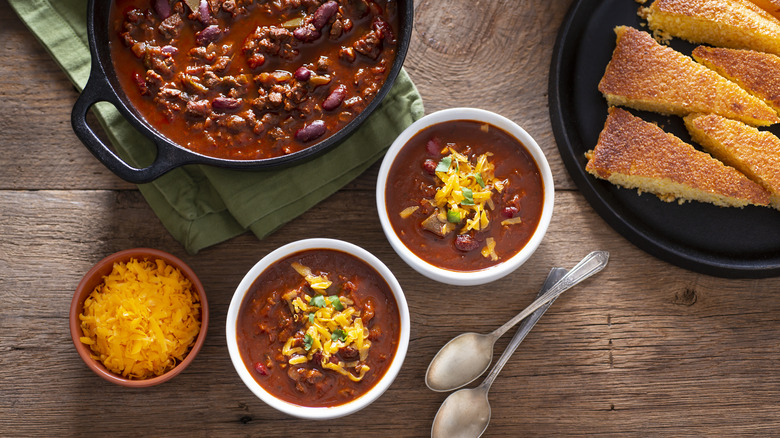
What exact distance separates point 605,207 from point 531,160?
1.65 ft

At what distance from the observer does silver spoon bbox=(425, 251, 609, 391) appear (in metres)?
3.14

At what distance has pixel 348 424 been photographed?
3.20 metres

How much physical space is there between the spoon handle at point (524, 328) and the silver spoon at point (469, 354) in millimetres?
43

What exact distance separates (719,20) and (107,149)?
116 inches

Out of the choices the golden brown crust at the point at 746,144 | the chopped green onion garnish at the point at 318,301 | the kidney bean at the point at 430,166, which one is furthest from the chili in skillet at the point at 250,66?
the golden brown crust at the point at 746,144

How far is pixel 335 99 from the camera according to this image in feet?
9.34

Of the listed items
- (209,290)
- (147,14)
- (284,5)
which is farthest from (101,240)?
(284,5)

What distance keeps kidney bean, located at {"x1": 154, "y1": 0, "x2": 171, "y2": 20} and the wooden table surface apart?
28.4 inches

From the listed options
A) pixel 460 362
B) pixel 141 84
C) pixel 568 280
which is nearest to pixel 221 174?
pixel 141 84

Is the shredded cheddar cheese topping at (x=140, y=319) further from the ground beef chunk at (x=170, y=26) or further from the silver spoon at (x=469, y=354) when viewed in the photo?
the silver spoon at (x=469, y=354)

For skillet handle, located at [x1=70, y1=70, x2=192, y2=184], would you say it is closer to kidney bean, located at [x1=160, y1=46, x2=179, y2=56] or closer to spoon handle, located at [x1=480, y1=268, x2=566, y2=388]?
kidney bean, located at [x1=160, y1=46, x2=179, y2=56]

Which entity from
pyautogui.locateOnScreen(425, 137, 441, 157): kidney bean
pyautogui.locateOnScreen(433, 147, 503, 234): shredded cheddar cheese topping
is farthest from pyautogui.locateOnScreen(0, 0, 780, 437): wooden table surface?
pyautogui.locateOnScreen(433, 147, 503, 234): shredded cheddar cheese topping

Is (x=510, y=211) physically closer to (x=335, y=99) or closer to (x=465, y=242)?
(x=465, y=242)

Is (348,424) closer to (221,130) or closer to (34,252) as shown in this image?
(221,130)
